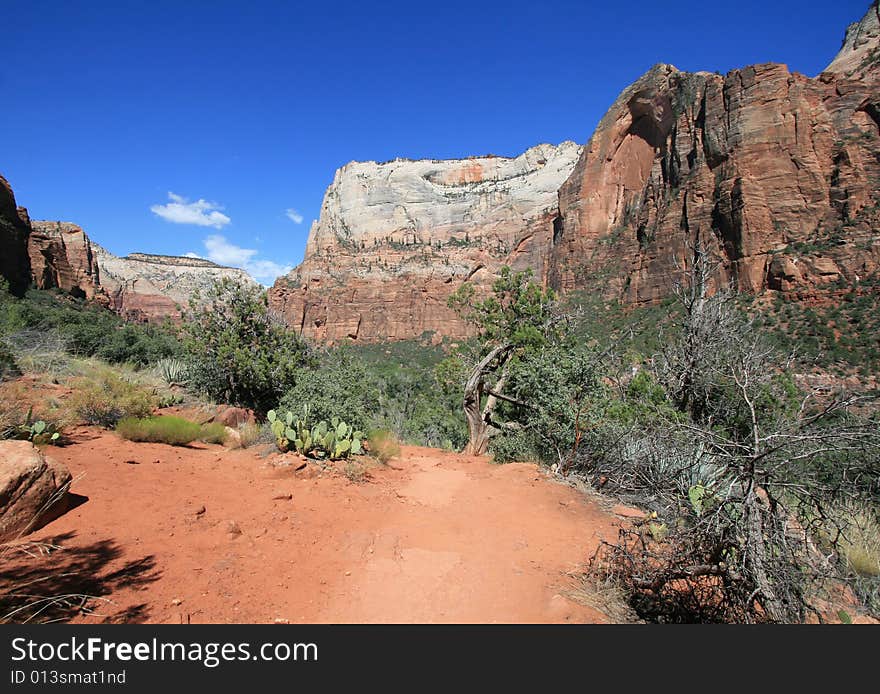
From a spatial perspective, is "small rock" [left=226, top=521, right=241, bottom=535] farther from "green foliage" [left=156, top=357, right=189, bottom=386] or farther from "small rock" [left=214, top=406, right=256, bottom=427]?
"green foliage" [left=156, top=357, right=189, bottom=386]

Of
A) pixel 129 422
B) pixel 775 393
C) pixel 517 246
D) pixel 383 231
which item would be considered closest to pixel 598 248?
pixel 517 246

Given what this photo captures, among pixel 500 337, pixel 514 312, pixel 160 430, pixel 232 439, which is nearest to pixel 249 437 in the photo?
pixel 232 439

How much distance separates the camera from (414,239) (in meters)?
95.2

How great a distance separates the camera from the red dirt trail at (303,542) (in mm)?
2926

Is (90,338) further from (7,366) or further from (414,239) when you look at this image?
(414,239)

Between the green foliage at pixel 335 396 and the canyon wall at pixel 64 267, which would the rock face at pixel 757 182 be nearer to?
the green foliage at pixel 335 396

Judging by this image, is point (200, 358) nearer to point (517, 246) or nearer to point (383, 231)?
point (517, 246)

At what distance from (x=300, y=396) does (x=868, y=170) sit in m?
40.5

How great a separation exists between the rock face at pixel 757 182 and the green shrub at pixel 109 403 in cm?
2314

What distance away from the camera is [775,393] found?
8.93 meters

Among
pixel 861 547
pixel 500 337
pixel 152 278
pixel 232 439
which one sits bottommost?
pixel 861 547

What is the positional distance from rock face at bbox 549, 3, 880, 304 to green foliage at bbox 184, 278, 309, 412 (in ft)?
66.7

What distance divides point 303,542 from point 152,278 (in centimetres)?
12483

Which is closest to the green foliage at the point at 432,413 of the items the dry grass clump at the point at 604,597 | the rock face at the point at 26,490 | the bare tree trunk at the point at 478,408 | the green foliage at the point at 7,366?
the bare tree trunk at the point at 478,408
